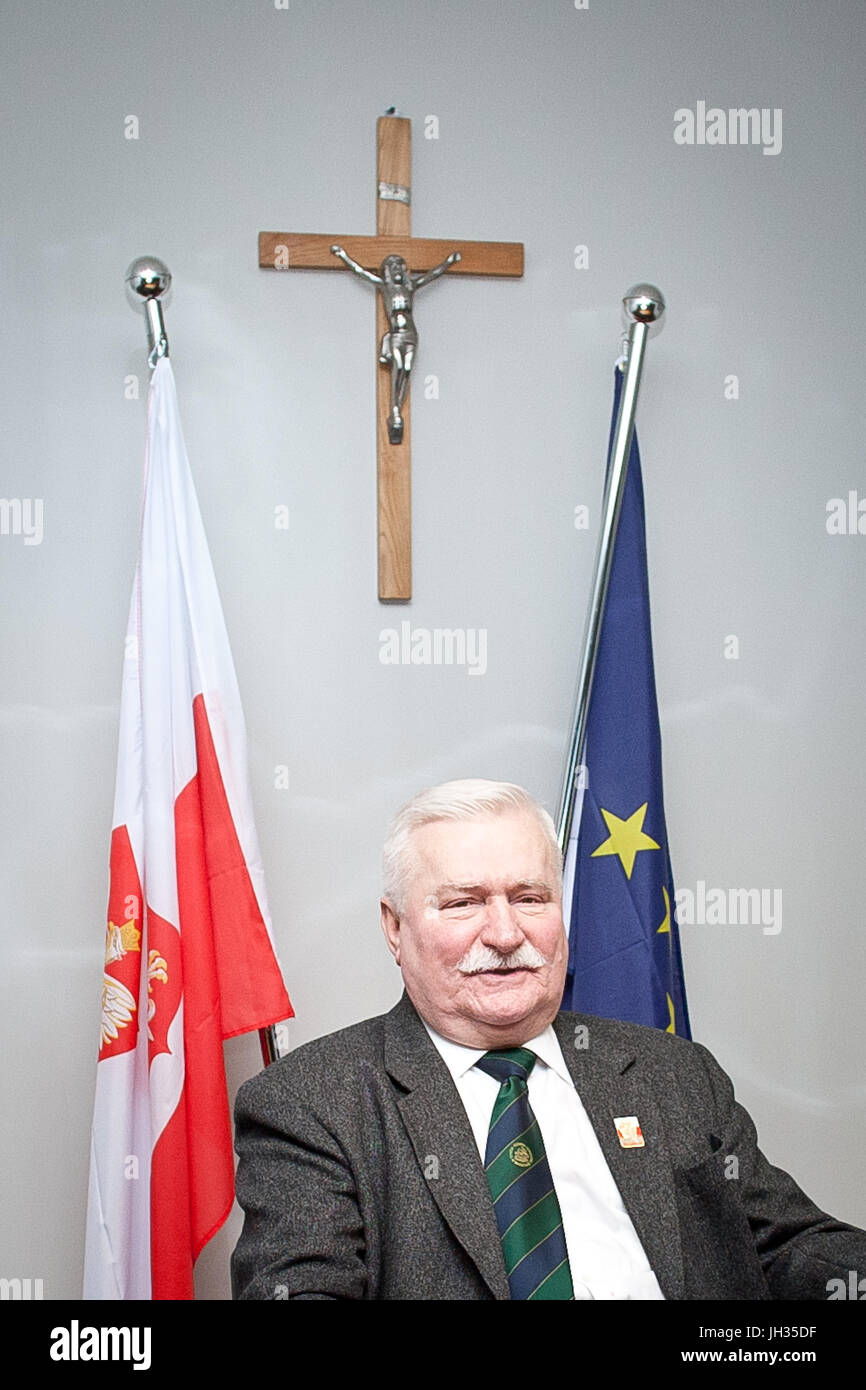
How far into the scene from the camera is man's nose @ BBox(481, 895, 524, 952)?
195cm

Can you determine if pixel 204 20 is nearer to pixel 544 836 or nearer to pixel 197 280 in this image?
pixel 197 280

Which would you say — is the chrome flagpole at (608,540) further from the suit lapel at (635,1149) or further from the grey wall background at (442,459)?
the suit lapel at (635,1149)

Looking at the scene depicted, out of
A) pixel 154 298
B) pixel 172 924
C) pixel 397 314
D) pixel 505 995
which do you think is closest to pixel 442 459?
pixel 397 314

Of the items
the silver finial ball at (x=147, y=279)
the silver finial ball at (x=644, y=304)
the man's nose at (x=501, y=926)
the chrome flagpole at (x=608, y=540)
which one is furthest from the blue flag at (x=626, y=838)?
the silver finial ball at (x=147, y=279)

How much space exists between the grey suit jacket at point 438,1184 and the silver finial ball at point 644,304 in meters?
1.46

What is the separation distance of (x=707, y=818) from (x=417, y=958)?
1.20 m

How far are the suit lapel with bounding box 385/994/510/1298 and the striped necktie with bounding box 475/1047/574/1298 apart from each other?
3cm

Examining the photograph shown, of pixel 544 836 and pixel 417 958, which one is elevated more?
pixel 544 836

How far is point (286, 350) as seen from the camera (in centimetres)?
294

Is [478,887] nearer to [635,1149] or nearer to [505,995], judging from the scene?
[505,995]

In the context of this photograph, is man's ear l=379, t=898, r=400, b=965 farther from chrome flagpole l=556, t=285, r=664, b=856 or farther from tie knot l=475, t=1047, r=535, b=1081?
chrome flagpole l=556, t=285, r=664, b=856
